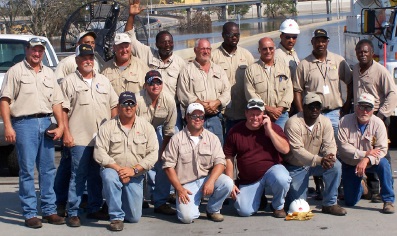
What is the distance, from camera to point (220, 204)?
7.79 m

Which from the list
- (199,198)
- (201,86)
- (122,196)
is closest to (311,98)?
(201,86)

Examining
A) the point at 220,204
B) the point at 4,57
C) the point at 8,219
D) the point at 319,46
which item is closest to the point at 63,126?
the point at 8,219

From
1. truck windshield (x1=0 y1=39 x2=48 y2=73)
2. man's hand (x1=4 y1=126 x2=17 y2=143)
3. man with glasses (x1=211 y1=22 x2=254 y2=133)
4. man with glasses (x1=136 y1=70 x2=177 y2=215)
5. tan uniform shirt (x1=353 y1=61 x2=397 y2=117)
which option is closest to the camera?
man's hand (x1=4 y1=126 x2=17 y2=143)

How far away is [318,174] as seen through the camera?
8.09m

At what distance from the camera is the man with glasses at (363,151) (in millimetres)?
7863

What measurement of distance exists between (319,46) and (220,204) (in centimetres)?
220

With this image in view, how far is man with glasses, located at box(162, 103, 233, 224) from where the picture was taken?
7.72 meters

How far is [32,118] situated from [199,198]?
188 cm

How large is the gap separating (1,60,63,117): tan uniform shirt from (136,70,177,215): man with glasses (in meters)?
0.94

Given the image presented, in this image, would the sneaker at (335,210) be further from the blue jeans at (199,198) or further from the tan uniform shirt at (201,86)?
the tan uniform shirt at (201,86)

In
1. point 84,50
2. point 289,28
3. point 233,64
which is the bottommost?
point 233,64

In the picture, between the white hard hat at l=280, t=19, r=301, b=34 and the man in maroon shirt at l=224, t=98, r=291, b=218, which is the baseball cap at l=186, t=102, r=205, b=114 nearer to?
the man in maroon shirt at l=224, t=98, r=291, b=218

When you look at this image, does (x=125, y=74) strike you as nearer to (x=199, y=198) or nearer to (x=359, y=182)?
(x=199, y=198)

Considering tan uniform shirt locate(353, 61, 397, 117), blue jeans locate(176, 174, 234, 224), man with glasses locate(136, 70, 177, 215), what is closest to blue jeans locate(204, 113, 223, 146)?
man with glasses locate(136, 70, 177, 215)
